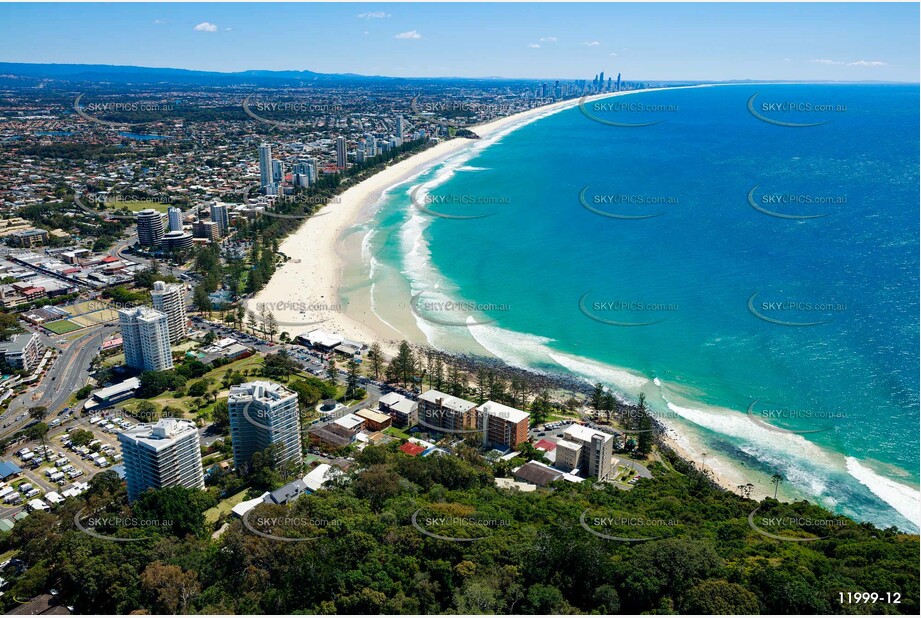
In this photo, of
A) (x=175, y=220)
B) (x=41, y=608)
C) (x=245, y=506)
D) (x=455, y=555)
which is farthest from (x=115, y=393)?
(x=175, y=220)

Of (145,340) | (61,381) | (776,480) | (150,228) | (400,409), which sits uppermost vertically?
(150,228)

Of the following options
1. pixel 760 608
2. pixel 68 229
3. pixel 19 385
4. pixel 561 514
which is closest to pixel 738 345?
pixel 561 514

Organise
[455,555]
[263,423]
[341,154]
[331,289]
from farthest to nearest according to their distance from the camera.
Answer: [341,154] < [331,289] < [263,423] < [455,555]

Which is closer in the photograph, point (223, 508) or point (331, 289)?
point (223, 508)

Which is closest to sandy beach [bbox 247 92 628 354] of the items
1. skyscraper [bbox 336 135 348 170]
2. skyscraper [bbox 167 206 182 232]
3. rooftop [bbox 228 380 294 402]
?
skyscraper [bbox 336 135 348 170]

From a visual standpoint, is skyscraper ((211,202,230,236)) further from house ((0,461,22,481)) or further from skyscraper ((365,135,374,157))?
house ((0,461,22,481))

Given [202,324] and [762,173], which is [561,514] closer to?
[202,324]

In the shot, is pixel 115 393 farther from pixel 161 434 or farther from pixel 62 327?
pixel 62 327
